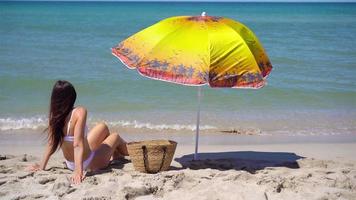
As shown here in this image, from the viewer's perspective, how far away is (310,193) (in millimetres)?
4355

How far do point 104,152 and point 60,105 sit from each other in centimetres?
73

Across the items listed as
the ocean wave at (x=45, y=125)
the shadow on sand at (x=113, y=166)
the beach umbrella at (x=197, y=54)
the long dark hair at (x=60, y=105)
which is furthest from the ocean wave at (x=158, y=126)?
the long dark hair at (x=60, y=105)

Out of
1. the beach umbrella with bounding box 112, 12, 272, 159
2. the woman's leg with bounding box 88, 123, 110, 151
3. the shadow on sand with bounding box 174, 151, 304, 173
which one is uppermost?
the beach umbrella with bounding box 112, 12, 272, 159

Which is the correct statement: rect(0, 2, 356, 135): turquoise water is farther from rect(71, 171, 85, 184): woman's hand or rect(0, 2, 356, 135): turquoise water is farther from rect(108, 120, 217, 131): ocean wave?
rect(71, 171, 85, 184): woman's hand

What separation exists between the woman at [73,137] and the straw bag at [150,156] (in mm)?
331

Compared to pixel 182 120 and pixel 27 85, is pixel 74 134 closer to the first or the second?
pixel 182 120

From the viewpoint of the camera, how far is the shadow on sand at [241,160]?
5.39m

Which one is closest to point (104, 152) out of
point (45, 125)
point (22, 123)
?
point (45, 125)

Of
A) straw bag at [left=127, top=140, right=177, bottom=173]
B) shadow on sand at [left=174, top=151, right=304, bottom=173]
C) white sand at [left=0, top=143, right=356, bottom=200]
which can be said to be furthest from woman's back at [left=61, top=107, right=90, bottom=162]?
shadow on sand at [left=174, top=151, right=304, bottom=173]

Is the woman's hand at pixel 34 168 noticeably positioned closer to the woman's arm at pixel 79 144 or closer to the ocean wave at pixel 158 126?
the woman's arm at pixel 79 144

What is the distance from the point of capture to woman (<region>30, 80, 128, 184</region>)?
4480 mm

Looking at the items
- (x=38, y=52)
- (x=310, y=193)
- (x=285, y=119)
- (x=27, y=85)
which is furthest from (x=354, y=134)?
(x=38, y=52)

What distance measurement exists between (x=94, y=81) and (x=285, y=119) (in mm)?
4653

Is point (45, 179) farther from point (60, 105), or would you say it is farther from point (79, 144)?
point (60, 105)
